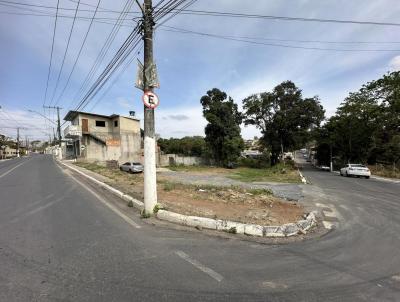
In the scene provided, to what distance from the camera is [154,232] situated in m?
6.88

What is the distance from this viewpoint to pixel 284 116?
4831 centimetres

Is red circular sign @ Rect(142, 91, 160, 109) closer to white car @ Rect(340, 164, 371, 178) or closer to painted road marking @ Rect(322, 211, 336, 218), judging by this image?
painted road marking @ Rect(322, 211, 336, 218)

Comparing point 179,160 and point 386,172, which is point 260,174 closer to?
point 386,172

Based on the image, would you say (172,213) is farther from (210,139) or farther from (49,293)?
(210,139)

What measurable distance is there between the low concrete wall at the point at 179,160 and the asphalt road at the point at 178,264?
41.4 m

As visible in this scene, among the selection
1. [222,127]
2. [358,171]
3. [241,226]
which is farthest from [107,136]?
[241,226]

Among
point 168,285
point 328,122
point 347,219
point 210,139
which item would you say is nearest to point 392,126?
point 328,122

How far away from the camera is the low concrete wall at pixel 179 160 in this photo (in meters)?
49.7

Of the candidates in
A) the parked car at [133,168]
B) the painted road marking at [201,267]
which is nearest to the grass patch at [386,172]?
the parked car at [133,168]

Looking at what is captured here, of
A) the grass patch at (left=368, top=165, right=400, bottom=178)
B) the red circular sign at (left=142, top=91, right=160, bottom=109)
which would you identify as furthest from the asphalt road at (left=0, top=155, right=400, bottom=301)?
the grass patch at (left=368, top=165, right=400, bottom=178)

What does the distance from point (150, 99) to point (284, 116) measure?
42.3 metres

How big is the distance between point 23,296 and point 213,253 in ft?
9.76

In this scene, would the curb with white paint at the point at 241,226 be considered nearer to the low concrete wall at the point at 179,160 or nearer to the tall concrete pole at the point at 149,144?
the tall concrete pole at the point at 149,144

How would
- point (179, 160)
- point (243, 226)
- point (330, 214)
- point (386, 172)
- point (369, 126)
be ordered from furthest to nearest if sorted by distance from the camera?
point (179, 160)
point (369, 126)
point (386, 172)
point (330, 214)
point (243, 226)
